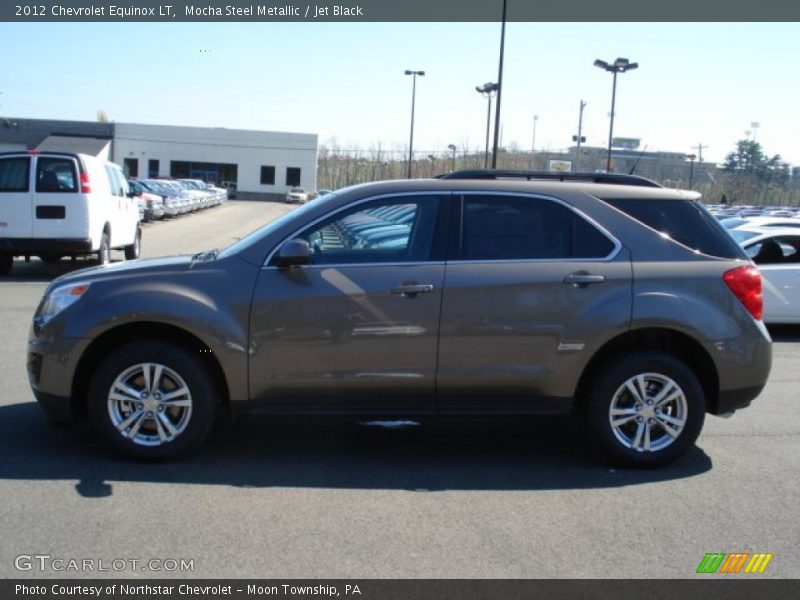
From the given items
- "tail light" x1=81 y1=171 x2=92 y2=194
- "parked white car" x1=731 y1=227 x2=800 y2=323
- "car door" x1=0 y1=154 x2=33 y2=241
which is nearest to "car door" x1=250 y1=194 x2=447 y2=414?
"parked white car" x1=731 y1=227 x2=800 y2=323

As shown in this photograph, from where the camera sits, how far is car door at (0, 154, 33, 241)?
14528mm

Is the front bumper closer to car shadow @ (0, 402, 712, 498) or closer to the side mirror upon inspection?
car shadow @ (0, 402, 712, 498)

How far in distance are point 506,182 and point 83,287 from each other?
286 centimetres

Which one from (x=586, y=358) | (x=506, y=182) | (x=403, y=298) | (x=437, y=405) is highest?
(x=506, y=182)

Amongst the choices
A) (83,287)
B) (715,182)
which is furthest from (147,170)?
(83,287)

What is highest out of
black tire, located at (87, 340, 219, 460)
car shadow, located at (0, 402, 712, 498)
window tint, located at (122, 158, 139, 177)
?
window tint, located at (122, 158, 139, 177)

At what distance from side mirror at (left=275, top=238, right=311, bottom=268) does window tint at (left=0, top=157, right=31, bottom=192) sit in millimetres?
11059

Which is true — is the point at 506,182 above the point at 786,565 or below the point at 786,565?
above

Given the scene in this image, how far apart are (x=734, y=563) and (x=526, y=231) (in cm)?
239

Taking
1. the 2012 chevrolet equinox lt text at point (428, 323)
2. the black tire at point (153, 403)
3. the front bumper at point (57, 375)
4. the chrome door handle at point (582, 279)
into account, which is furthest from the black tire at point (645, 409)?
the front bumper at point (57, 375)

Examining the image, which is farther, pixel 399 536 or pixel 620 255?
pixel 620 255

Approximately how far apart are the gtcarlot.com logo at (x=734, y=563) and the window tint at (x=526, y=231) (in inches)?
80.7

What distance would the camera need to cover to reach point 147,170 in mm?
80688

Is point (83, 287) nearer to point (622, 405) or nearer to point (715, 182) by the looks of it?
point (622, 405)
